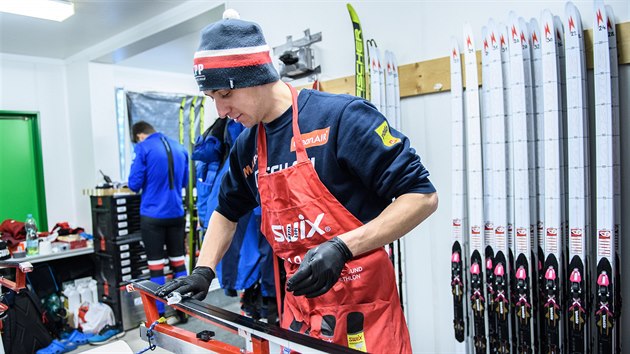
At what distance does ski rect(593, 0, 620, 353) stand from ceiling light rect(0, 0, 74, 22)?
12.9 ft

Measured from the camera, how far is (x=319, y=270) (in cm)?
96

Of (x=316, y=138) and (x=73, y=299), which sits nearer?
(x=316, y=138)

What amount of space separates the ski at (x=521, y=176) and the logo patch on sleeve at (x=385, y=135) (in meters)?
1.08

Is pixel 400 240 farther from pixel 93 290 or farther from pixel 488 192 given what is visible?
pixel 93 290

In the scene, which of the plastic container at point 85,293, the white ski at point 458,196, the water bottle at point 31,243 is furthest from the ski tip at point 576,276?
the water bottle at point 31,243

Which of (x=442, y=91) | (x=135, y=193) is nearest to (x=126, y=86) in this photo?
(x=135, y=193)

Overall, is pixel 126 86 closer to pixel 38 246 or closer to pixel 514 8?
pixel 38 246

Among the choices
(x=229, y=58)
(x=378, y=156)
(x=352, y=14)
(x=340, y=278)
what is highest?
(x=352, y=14)

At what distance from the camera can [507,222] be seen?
2.02 metres

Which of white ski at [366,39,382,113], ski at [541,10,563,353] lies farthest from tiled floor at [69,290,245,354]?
ski at [541,10,563,353]

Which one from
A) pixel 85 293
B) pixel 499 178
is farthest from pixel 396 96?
pixel 85 293

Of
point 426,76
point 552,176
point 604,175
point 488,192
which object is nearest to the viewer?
point 604,175

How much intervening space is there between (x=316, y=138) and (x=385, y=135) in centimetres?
19

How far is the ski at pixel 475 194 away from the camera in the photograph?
2.09m
